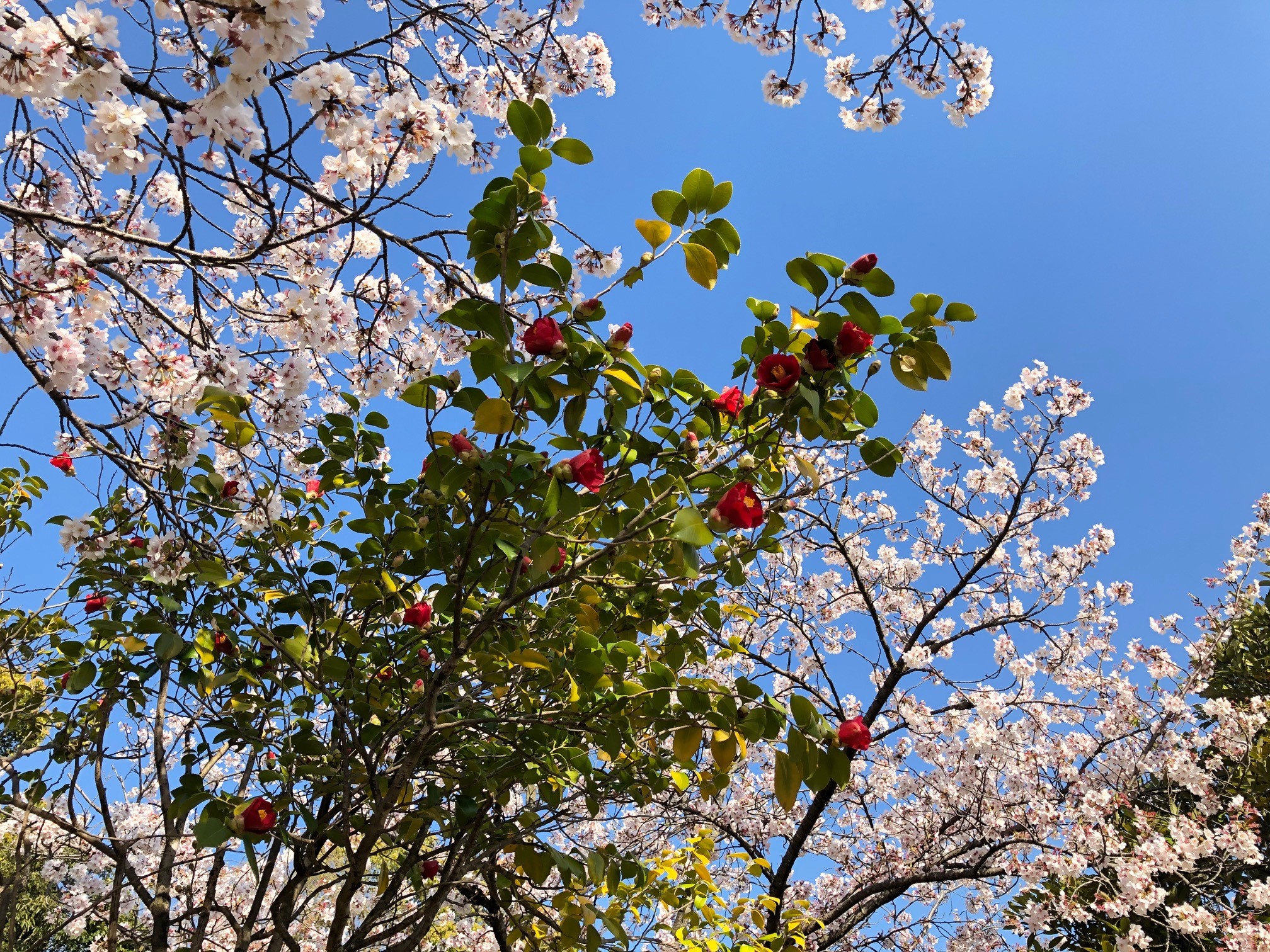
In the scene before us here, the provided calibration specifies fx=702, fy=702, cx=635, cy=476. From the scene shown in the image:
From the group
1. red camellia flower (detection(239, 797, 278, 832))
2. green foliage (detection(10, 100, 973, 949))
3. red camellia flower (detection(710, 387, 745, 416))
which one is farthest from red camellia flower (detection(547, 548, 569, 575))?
red camellia flower (detection(239, 797, 278, 832))

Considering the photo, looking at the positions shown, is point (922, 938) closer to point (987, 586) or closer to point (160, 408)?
point (987, 586)

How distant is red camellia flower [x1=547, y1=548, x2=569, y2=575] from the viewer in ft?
4.26

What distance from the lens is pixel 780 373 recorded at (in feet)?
4.15

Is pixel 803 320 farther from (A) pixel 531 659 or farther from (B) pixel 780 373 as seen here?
(A) pixel 531 659

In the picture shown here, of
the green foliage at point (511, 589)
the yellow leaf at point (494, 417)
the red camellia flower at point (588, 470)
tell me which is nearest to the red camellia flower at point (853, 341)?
the green foliage at point (511, 589)

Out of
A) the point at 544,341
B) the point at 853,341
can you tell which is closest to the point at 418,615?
Answer: the point at 544,341

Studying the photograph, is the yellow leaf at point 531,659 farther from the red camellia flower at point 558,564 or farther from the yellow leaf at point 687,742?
the yellow leaf at point 687,742

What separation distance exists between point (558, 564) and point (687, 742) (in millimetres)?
435

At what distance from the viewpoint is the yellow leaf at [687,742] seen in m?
1.38

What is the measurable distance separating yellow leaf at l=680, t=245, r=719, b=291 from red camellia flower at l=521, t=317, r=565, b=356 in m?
0.26

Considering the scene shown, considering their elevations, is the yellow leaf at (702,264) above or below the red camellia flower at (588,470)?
above

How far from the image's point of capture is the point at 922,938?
5.25 m

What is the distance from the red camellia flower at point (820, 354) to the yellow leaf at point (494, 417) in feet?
1.80

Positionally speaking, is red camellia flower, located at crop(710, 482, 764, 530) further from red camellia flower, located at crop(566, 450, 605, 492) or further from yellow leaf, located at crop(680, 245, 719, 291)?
yellow leaf, located at crop(680, 245, 719, 291)
